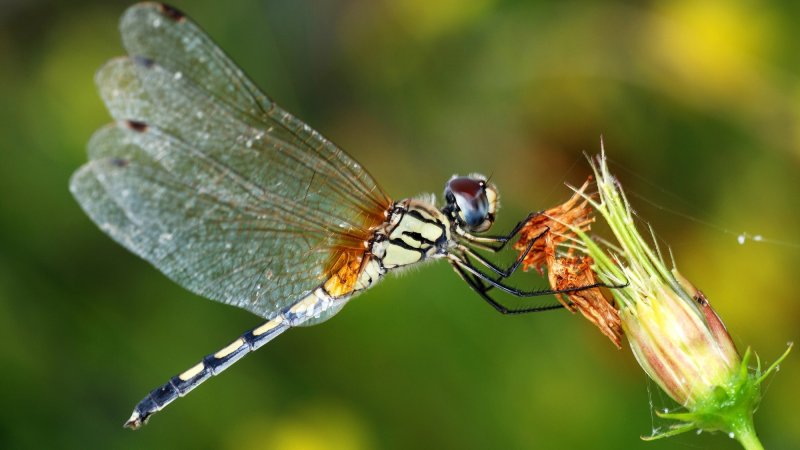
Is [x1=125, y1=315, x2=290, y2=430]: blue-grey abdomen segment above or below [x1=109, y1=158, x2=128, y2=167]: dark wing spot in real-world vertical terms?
below

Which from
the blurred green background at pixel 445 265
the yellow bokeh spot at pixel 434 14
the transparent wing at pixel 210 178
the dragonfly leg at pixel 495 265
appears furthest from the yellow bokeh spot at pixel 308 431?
the yellow bokeh spot at pixel 434 14

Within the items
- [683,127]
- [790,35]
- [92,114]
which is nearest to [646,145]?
[683,127]

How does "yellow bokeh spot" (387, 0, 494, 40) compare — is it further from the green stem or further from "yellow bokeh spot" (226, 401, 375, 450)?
the green stem

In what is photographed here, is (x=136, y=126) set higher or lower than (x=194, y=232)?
higher

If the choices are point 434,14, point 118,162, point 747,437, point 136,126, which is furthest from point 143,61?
point 747,437

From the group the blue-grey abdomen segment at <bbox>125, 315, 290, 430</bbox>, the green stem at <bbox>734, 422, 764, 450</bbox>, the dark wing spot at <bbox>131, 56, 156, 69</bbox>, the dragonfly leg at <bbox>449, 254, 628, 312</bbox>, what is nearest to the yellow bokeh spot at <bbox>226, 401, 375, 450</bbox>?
the blue-grey abdomen segment at <bbox>125, 315, 290, 430</bbox>

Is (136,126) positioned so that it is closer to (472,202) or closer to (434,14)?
(472,202)

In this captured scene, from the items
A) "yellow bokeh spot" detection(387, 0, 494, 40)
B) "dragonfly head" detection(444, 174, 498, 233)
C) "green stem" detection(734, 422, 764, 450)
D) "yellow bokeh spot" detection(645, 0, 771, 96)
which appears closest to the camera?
"green stem" detection(734, 422, 764, 450)

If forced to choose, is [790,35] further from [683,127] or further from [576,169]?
[576,169]
